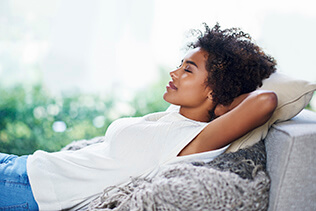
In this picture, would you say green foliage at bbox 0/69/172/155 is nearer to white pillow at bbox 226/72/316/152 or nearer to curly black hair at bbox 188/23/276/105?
curly black hair at bbox 188/23/276/105

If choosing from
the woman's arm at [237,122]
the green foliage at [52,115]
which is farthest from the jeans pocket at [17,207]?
the green foliage at [52,115]

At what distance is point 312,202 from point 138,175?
0.64 meters

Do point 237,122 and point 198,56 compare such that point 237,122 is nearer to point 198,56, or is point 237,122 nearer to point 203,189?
point 203,189

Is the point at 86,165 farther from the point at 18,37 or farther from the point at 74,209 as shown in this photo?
the point at 18,37

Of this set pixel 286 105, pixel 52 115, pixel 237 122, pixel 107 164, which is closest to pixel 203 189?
pixel 237 122

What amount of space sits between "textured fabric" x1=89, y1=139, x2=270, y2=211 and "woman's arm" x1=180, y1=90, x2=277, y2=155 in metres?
0.08

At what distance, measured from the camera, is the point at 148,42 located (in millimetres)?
3613

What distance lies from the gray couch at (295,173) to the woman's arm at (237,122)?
109 millimetres

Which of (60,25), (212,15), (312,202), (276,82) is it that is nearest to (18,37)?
(60,25)

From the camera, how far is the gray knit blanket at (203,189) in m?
1.14

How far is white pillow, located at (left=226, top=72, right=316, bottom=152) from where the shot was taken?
144cm

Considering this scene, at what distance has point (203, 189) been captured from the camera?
115 centimetres

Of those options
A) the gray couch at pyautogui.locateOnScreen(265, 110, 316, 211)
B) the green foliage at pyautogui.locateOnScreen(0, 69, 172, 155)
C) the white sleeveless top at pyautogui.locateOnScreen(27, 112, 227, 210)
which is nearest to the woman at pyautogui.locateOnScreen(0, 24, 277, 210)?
the white sleeveless top at pyautogui.locateOnScreen(27, 112, 227, 210)

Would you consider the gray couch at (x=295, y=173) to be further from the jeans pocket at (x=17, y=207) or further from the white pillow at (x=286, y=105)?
A: the jeans pocket at (x=17, y=207)
